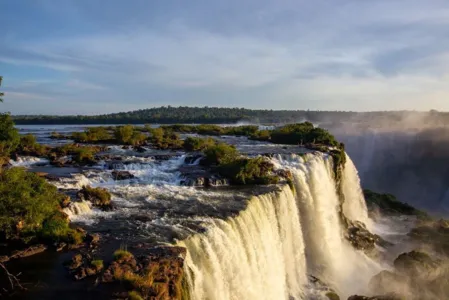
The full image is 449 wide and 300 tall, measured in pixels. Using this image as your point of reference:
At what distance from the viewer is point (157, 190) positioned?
57.5 feet

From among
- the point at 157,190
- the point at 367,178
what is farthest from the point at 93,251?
the point at 367,178

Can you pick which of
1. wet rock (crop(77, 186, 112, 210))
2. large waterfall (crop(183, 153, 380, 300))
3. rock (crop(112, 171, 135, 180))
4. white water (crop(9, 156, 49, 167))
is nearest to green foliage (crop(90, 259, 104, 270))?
large waterfall (crop(183, 153, 380, 300))

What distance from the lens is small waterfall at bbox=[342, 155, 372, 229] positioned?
98.9 feet

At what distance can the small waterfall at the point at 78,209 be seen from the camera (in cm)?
1364

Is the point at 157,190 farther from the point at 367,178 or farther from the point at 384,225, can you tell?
the point at 367,178

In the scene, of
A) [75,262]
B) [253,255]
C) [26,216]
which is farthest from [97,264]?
[253,255]

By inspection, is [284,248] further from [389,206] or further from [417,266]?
[389,206]

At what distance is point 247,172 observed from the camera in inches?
806

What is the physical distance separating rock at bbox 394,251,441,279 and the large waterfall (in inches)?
64.4

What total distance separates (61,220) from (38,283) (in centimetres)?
268

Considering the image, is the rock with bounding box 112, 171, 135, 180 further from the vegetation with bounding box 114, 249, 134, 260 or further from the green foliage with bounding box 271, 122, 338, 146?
the green foliage with bounding box 271, 122, 338, 146

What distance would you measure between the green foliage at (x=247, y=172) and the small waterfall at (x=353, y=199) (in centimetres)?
1118

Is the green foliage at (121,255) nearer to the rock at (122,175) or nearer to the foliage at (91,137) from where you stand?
the rock at (122,175)

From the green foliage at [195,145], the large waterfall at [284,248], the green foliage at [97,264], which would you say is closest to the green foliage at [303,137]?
the large waterfall at [284,248]
